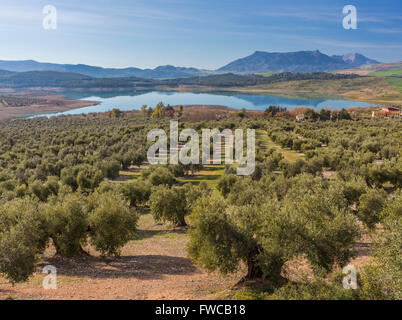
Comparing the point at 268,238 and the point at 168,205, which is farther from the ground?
the point at 268,238

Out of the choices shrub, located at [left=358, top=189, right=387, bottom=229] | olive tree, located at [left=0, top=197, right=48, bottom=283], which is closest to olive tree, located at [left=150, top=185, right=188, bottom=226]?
olive tree, located at [left=0, top=197, right=48, bottom=283]

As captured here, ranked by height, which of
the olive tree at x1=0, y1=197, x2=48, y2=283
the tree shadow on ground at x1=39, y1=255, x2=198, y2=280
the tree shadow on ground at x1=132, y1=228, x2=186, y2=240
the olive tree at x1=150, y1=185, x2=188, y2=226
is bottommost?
the tree shadow on ground at x1=132, y1=228, x2=186, y2=240

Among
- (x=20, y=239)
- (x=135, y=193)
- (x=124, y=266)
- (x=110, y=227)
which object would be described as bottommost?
(x=124, y=266)

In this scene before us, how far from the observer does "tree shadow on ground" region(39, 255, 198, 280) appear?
63.2 feet

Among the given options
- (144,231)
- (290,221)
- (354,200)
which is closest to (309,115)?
(354,200)

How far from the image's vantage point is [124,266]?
2091cm

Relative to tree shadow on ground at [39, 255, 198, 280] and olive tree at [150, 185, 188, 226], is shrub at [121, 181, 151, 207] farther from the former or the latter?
tree shadow on ground at [39, 255, 198, 280]

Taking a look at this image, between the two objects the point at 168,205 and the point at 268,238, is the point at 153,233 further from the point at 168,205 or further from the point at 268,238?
the point at 268,238

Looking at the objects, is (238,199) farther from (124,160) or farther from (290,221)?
(124,160)

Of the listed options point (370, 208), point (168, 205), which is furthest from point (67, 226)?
point (370, 208)

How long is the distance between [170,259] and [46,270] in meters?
8.32

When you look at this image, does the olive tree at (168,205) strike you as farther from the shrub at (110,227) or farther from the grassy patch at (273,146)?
the grassy patch at (273,146)
